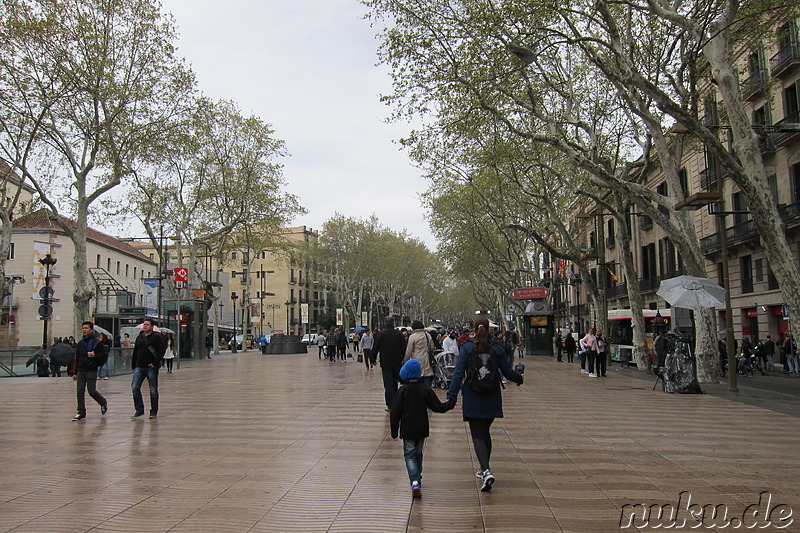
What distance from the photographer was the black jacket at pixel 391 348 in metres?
11.6

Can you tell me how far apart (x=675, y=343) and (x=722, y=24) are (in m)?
7.37

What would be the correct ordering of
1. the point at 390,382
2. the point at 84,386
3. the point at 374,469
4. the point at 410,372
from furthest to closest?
the point at 390,382
the point at 84,386
the point at 374,469
the point at 410,372

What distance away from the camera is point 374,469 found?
23.5 feet

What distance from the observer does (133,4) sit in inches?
908

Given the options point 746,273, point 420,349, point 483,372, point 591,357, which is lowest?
point 591,357

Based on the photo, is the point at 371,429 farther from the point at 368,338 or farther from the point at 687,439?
the point at 368,338

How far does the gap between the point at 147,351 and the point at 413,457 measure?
6.66 meters

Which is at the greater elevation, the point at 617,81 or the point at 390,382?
the point at 617,81

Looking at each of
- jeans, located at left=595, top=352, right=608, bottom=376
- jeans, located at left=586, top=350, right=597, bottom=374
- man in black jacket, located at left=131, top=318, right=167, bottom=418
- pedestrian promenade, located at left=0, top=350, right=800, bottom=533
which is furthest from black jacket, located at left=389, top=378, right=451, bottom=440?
jeans, located at left=586, top=350, right=597, bottom=374

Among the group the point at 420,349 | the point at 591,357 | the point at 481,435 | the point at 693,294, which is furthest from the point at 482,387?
the point at 591,357

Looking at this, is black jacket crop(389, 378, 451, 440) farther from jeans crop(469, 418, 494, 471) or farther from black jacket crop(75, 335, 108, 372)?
black jacket crop(75, 335, 108, 372)

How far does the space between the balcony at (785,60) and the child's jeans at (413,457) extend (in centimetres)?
2599

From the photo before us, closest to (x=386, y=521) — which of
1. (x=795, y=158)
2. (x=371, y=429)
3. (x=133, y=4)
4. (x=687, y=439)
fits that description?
(x=371, y=429)

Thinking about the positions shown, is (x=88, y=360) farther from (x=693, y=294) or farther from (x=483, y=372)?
(x=693, y=294)
